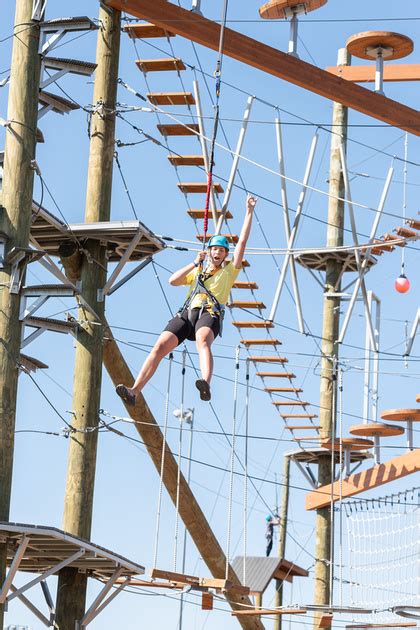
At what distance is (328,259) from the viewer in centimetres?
2142

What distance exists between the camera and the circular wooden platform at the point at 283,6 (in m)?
17.0

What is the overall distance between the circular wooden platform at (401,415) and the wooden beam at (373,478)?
0.50 metres

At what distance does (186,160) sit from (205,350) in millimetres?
6486

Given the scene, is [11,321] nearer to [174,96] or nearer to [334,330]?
[174,96]

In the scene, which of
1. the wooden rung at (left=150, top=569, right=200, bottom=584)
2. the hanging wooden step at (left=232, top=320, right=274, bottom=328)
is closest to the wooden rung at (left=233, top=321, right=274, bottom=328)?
the hanging wooden step at (left=232, top=320, right=274, bottom=328)

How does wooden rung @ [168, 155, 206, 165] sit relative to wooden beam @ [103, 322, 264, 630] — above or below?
above

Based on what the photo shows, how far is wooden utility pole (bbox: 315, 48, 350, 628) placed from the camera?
68.2ft

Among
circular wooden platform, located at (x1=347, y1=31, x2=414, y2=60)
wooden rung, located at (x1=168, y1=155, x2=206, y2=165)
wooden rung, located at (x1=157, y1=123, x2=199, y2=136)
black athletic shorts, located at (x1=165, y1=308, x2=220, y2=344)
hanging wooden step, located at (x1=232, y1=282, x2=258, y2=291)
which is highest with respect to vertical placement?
circular wooden platform, located at (x1=347, y1=31, x2=414, y2=60)

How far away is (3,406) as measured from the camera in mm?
13555

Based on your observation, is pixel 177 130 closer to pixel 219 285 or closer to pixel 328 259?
pixel 328 259

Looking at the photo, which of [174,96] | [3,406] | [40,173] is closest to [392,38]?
[174,96]

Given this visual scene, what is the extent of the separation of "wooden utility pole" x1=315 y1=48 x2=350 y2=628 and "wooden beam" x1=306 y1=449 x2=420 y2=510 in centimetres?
37

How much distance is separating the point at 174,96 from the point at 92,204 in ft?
8.02

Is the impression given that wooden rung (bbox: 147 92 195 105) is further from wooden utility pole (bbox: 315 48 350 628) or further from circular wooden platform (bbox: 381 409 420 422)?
circular wooden platform (bbox: 381 409 420 422)
